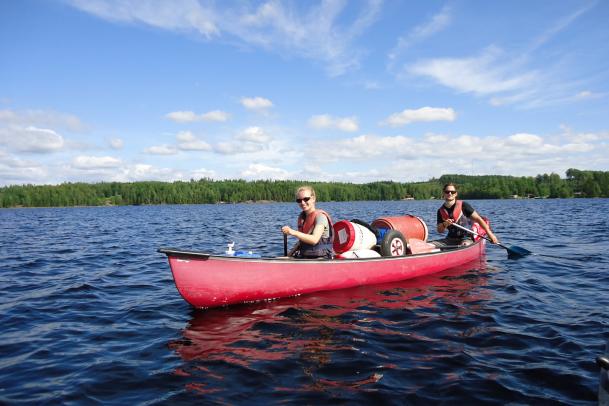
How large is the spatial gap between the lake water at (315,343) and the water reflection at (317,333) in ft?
0.09

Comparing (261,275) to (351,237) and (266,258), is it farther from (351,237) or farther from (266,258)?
(351,237)

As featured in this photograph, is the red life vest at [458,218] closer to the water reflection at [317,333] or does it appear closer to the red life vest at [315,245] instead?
the water reflection at [317,333]

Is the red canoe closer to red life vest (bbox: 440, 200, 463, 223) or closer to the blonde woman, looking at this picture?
the blonde woman

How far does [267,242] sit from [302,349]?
1274 cm

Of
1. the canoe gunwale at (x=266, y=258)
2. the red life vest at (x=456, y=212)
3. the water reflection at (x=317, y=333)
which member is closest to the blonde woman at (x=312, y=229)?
the canoe gunwale at (x=266, y=258)

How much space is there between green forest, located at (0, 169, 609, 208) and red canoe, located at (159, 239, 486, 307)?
114219mm

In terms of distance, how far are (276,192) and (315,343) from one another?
12953 cm

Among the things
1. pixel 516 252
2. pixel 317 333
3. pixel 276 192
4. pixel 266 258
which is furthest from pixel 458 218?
pixel 276 192

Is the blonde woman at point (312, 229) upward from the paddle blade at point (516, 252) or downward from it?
upward

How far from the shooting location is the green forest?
11019 cm

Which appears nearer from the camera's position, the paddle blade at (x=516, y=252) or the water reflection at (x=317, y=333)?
the water reflection at (x=317, y=333)

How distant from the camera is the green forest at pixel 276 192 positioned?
11019 cm

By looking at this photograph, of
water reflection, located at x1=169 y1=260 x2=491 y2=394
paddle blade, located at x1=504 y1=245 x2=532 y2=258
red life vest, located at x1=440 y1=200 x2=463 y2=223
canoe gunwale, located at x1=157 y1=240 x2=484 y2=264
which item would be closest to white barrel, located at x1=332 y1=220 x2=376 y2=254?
canoe gunwale, located at x1=157 y1=240 x2=484 y2=264

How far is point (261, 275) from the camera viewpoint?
7.53m
